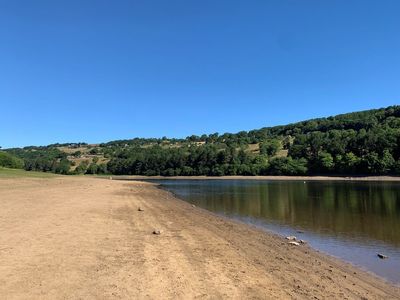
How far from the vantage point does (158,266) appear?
40.4 ft

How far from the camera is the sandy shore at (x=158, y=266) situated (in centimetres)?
984

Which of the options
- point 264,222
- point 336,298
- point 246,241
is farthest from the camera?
point 264,222

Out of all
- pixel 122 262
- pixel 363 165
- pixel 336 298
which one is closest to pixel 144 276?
pixel 122 262

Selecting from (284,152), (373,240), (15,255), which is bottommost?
(373,240)

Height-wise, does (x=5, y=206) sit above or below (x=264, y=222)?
above

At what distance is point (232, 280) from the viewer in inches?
440

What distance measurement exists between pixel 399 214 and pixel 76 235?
26567 mm

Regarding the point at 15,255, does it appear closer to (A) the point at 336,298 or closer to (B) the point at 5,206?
(A) the point at 336,298

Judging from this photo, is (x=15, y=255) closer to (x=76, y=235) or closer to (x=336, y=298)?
(x=76, y=235)

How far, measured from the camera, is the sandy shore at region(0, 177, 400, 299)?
984cm

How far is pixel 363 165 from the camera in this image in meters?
136

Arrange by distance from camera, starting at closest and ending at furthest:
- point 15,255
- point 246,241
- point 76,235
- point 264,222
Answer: point 15,255 < point 76,235 < point 246,241 < point 264,222

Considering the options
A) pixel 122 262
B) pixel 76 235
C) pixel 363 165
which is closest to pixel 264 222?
pixel 76 235

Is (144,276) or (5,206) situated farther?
(5,206)
